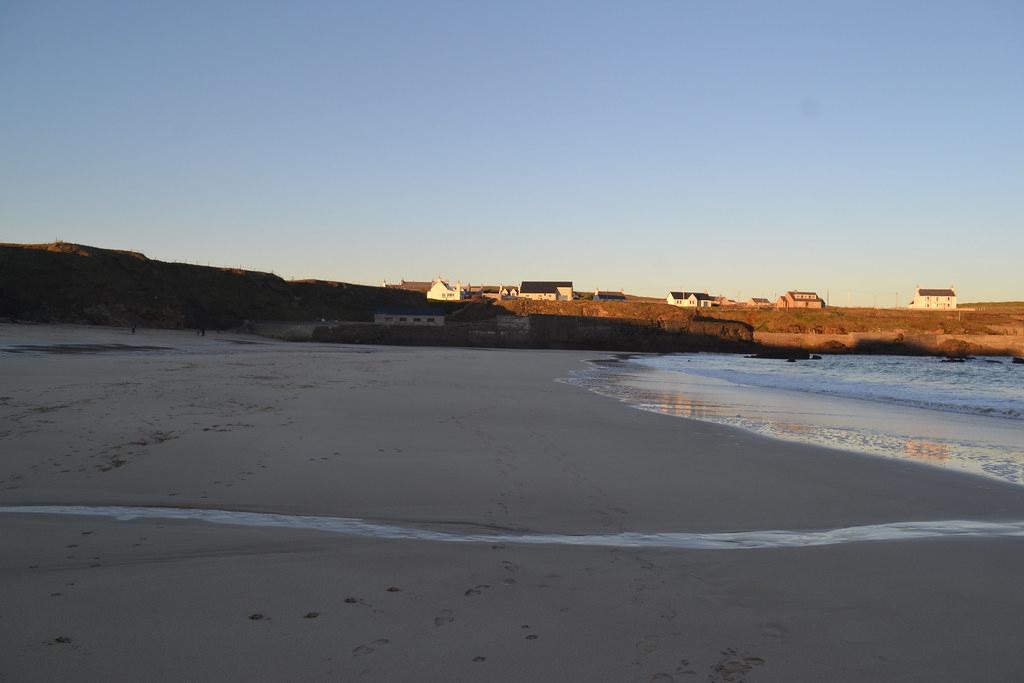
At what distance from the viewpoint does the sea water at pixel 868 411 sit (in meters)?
9.92

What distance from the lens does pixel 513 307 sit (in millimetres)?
67875

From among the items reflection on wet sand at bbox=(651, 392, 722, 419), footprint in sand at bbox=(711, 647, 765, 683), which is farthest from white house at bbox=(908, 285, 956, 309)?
footprint in sand at bbox=(711, 647, 765, 683)

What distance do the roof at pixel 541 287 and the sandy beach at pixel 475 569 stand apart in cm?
9955

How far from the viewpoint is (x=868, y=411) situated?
51.7ft

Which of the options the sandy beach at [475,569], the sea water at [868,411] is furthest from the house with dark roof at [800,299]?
the sandy beach at [475,569]

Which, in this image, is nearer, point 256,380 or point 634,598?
point 634,598

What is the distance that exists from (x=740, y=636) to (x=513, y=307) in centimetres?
6482

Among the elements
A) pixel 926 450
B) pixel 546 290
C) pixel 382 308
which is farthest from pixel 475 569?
pixel 546 290

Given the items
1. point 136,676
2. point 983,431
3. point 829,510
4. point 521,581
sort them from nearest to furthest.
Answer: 1. point 136,676
2. point 521,581
3. point 829,510
4. point 983,431

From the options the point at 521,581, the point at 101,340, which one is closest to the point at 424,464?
the point at 521,581

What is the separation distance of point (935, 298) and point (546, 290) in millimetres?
72522

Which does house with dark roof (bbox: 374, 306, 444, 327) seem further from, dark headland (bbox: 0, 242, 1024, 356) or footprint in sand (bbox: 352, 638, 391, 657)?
footprint in sand (bbox: 352, 638, 391, 657)

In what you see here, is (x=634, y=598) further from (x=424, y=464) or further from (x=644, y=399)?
(x=644, y=399)

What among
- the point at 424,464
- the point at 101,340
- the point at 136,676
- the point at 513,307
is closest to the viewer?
the point at 136,676
